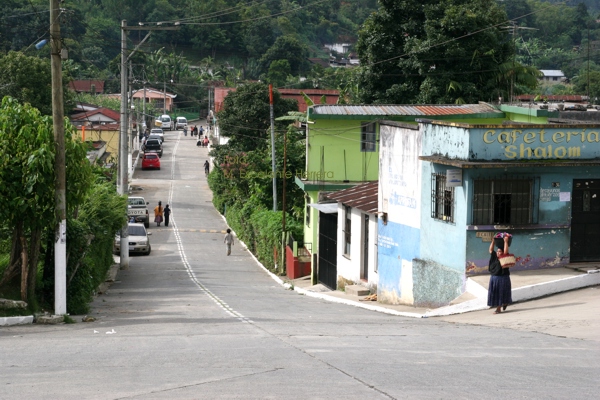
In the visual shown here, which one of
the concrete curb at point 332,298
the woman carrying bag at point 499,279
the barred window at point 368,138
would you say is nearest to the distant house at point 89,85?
the concrete curb at point 332,298

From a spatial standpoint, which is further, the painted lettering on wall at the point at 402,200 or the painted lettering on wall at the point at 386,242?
the painted lettering on wall at the point at 386,242

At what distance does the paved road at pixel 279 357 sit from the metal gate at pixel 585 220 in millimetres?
4356

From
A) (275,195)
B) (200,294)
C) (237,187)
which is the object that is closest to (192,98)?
(237,187)

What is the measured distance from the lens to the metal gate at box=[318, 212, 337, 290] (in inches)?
1192

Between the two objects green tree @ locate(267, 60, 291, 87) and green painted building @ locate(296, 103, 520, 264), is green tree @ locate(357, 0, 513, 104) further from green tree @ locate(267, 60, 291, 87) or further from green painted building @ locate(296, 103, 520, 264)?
green tree @ locate(267, 60, 291, 87)

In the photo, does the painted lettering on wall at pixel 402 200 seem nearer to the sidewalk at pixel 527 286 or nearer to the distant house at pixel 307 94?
the sidewalk at pixel 527 286

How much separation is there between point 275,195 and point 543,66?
5922 inches

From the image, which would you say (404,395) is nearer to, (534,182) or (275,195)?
(534,182)

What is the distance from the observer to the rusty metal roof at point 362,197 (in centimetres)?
2612

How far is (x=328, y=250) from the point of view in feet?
102

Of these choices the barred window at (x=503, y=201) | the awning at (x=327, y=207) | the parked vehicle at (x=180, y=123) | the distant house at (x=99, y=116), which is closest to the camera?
the barred window at (x=503, y=201)

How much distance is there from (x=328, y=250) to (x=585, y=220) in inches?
463

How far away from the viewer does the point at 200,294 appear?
26.0 metres

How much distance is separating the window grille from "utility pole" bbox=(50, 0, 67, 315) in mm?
10954
